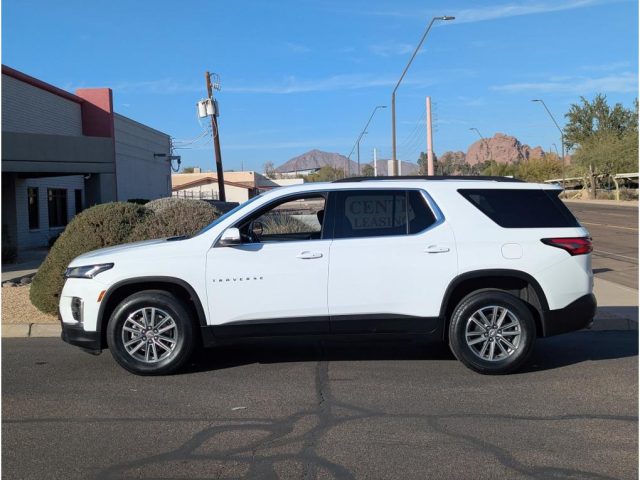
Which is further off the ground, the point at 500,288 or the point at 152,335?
the point at 500,288

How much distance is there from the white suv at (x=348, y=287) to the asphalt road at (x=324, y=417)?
1.50 feet

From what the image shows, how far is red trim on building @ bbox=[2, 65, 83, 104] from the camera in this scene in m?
21.1

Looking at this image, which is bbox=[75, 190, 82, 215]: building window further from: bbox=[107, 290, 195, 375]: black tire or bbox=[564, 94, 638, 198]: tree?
bbox=[564, 94, 638, 198]: tree

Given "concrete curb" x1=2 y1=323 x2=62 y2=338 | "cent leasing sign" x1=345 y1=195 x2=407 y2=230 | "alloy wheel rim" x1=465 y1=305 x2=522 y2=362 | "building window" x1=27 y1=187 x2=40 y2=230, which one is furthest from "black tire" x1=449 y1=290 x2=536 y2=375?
"building window" x1=27 y1=187 x2=40 y2=230

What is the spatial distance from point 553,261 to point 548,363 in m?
1.25

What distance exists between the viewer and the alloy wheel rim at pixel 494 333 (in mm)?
6742

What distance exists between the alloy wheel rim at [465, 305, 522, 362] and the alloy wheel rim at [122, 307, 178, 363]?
2.96m

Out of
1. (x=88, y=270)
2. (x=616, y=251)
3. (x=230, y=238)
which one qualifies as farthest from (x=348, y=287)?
(x=616, y=251)

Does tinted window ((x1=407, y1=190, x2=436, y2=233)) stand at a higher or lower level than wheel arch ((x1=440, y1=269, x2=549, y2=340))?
higher

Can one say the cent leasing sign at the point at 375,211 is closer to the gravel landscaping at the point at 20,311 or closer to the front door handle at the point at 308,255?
the front door handle at the point at 308,255

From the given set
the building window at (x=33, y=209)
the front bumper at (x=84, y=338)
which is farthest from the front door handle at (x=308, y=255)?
the building window at (x=33, y=209)

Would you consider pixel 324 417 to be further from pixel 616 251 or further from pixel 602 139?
pixel 602 139

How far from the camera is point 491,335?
6.75 meters

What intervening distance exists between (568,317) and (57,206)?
76.7 ft
